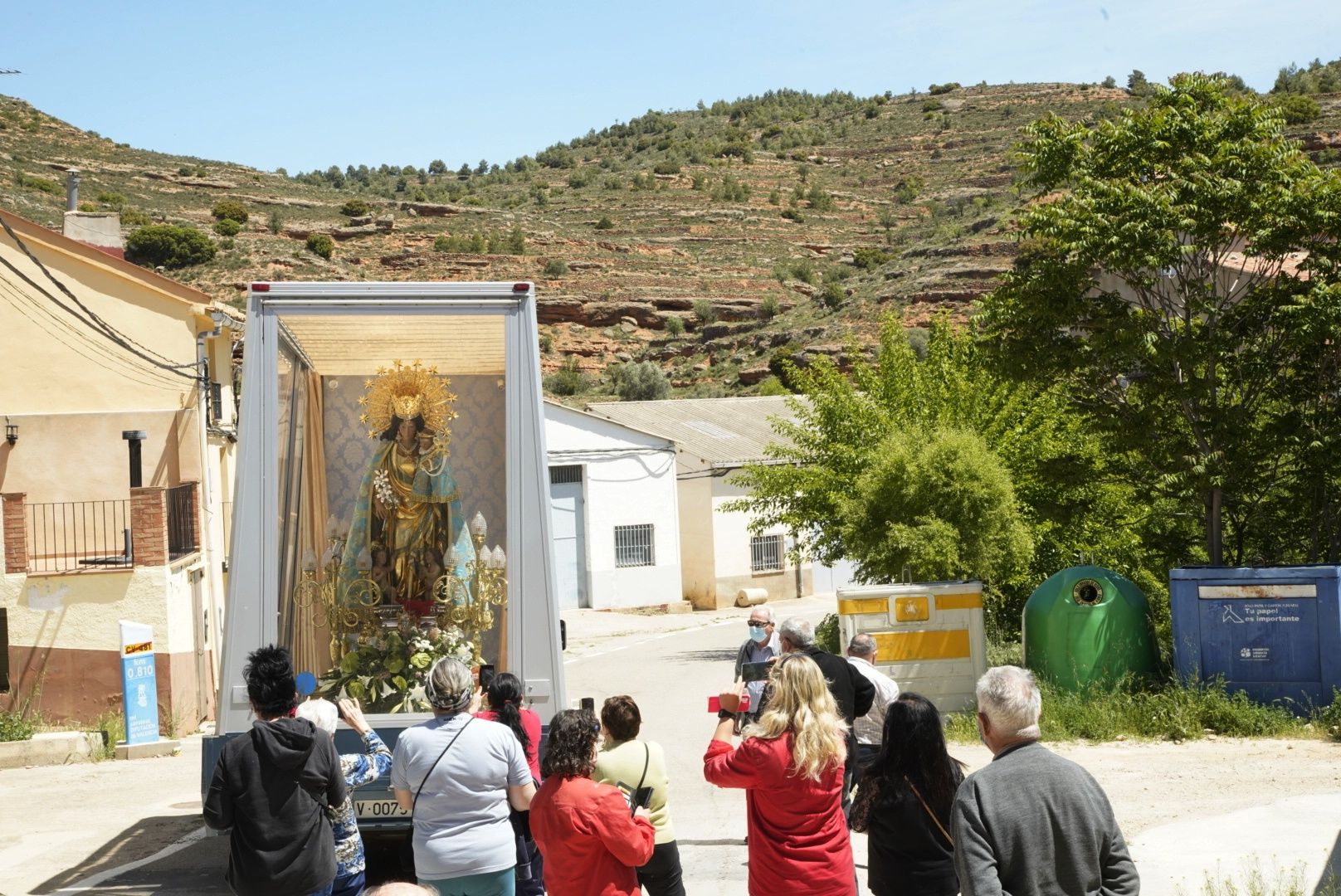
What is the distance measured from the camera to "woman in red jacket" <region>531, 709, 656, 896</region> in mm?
5164

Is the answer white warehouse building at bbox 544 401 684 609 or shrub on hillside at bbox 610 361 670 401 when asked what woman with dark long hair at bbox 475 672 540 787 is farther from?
shrub on hillside at bbox 610 361 670 401

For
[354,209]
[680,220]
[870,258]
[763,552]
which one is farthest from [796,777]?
[680,220]

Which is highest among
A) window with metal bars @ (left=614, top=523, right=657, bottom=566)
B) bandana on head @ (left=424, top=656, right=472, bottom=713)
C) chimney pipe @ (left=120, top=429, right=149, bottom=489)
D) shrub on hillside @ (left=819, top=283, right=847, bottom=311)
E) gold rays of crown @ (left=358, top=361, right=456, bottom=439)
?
shrub on hillside @ (left=819, top=283, right=847, bottom=311)

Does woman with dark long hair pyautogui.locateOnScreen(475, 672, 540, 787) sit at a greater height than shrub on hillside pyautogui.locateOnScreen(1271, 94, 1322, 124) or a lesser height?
lesser

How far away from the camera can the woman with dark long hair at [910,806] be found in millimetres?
5113

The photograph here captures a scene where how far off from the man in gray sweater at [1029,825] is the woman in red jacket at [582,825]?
157 centimetres

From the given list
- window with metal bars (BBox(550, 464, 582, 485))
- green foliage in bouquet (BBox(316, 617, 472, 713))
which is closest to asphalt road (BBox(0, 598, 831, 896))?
green foliage in bouquet (BBox(316, 617, 472, 713))

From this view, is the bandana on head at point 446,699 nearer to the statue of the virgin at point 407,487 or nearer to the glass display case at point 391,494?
the glass display case at point 391,494

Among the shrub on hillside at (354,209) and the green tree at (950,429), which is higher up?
the shrub on hillside at (354,209)

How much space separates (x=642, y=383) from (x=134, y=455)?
172 ft

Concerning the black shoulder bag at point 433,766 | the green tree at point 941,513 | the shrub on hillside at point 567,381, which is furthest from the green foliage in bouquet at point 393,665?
the shrub on hillside at point 567,381

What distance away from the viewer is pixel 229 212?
78.5 metres

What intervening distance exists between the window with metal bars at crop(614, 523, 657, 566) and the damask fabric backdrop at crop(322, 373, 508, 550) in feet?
89.2

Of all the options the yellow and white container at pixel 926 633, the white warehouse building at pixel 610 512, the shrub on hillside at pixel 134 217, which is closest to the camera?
the yellow and white container at pixel 926 633
